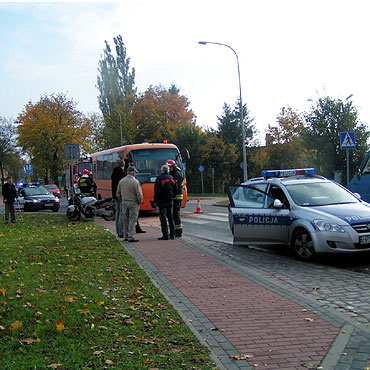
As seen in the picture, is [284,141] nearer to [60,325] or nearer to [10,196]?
[10,196]

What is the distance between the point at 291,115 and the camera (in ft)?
185

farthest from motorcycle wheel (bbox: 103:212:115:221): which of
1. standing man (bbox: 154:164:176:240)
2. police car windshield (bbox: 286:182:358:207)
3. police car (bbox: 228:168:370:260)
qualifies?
police car windshield (bbox: 286:182:358:207)

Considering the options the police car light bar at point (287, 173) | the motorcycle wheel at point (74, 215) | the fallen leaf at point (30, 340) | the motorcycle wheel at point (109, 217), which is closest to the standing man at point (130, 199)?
the police car light bar at point (287, 173)

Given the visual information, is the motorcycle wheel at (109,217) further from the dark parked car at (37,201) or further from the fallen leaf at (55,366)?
the fallen leaf at (55,366)

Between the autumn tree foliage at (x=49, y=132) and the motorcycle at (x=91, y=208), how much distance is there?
35.5 meters

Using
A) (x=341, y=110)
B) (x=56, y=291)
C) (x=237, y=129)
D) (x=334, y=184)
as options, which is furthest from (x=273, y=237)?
(x=237, y=129)

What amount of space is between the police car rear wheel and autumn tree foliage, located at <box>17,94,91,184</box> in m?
47.3

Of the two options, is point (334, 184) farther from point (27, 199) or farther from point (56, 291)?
point (27, 199)

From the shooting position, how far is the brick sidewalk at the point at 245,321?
172 inches

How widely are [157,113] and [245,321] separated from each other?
59721 mm

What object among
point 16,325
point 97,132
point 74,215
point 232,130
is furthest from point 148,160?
point 97,132

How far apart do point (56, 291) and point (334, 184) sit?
21.0 ft

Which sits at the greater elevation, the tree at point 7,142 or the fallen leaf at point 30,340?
the tree at point 7,142

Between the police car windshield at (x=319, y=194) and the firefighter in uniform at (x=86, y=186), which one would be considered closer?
the police car windshield at (x=319, y=194)
